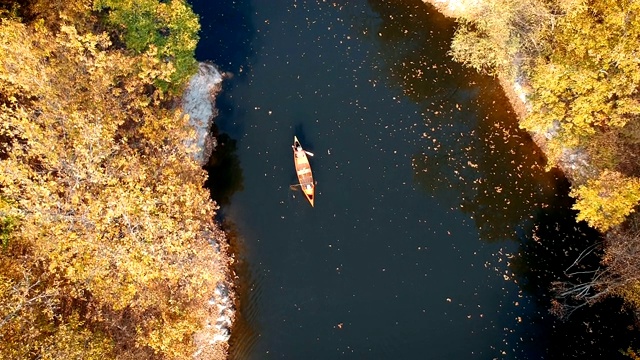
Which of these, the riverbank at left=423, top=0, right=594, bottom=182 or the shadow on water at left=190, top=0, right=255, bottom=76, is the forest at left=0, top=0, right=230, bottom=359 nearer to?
the shadow on water at left=190, top=0, right=255, bottom=76

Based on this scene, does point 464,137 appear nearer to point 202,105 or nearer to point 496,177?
point 496,177

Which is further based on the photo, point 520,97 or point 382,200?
point 520,97

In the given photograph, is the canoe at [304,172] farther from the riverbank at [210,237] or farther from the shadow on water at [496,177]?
the shadow on water at [496,177]

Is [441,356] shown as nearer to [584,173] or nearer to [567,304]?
[567,304]

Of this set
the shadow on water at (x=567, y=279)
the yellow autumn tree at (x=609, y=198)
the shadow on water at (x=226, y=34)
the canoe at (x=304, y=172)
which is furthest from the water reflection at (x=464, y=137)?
the shadow on water at (x=226, y=34)

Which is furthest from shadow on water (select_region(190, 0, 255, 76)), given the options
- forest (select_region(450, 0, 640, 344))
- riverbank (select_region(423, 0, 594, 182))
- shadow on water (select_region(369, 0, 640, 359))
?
forest (select_region(450, 0, 640, 344))

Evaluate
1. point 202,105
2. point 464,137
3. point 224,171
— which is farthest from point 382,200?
point 202,105
